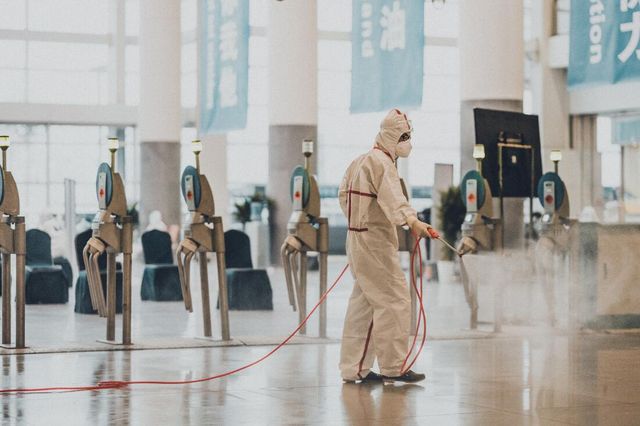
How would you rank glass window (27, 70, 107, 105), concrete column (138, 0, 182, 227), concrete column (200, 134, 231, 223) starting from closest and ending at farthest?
concrete column (138, 0, 182, 227) → concrete column (200, 134, 231, 223) → glass window (27, 70, 107, 105)

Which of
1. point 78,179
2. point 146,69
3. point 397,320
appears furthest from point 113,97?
point 397,320

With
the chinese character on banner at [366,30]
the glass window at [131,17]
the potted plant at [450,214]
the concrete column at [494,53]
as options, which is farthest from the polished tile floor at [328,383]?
the glass window at [131,17]

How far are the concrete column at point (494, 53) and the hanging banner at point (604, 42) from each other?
139 inches

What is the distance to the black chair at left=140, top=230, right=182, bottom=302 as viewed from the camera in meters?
17.2

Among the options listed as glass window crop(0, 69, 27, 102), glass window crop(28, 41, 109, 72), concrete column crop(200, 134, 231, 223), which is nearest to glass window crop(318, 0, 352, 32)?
concrete column crop(200, 134, 231, 223)

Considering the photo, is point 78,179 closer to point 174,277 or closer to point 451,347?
point 174,277

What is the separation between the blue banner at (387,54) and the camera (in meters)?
17.0

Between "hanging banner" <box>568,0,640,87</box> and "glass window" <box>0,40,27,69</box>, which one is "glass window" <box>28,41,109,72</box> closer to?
"glass window" <box>0,40,27,69</box>

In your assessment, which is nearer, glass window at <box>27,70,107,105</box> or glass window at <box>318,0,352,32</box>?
glass window at <box>27,70,107,105</box>

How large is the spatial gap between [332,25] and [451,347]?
81.3 feet

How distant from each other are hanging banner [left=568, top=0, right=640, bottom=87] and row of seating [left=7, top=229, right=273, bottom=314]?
4.68m

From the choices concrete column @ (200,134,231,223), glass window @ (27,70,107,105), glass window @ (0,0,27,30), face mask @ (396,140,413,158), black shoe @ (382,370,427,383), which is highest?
glass window @ (0,0,27,30)

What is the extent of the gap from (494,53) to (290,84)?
6082mm

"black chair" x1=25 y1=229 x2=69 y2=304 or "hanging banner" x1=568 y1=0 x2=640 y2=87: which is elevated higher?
"hanging banner" x1=568 y1=0 x2=640 y2=87
